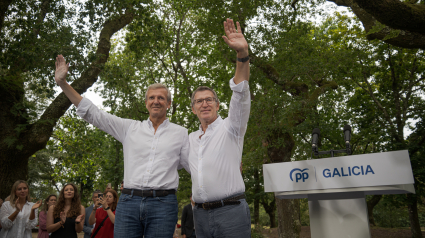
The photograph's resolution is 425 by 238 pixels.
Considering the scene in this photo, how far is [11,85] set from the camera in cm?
701

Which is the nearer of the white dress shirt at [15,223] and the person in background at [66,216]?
the person in background at [66,216]

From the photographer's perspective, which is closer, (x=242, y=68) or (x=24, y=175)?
(x=242, y=68)

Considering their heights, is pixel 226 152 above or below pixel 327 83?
below

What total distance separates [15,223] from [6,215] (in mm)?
221

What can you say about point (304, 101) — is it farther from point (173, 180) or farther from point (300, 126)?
point (173, 180)

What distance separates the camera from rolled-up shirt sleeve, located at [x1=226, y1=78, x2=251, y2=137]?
7.16ft

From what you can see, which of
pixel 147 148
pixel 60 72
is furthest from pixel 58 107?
pixel 147 148

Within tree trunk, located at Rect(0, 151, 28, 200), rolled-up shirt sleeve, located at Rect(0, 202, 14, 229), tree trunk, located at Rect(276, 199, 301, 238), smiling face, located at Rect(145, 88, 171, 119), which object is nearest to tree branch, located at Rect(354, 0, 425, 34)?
smiling face, located at Rect(145, 88, 171, 119)

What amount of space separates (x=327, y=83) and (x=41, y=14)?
10.1m

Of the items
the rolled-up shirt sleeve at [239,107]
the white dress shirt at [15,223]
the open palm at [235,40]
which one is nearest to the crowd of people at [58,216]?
the white dress shirt at [15,223]

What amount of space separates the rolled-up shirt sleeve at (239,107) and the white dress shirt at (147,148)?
0.47m

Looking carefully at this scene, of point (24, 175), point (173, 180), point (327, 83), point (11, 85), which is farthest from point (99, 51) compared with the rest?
point (327, 83)

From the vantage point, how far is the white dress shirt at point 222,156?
7.23 ft

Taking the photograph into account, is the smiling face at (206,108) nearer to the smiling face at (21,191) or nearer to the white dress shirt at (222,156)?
the white dress shirt at (222,156)
